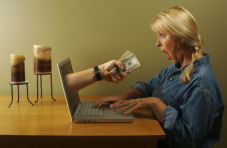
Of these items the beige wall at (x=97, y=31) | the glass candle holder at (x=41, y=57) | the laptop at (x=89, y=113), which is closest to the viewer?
the laptop at (x=89, y=113)

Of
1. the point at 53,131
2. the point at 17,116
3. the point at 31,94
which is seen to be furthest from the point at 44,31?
the point at 53,131

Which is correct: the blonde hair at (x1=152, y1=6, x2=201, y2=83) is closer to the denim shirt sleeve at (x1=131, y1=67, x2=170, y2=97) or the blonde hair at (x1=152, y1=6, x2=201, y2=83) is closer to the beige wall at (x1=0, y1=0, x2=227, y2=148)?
the denim shirt sleeve at (x1=131, y1=67, x2=170, y2=97)

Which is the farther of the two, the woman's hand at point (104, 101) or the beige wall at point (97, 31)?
the beige wall at point (97, 31)

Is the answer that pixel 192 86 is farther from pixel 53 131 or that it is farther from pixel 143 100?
pixel 53 131

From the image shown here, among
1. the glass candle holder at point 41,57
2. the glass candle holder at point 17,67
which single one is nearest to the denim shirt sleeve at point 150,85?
the glass candle holder at point 41,57

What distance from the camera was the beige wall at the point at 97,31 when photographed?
1659mm

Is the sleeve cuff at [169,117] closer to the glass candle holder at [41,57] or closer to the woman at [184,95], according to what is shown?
the woman at [184,95]

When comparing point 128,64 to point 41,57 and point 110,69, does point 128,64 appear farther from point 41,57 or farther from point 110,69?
point 41,57

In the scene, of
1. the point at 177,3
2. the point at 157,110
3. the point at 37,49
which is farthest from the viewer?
the point at 177,3

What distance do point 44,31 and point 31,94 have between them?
0.43 m

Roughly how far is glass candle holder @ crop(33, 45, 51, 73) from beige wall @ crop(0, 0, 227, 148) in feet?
0.64

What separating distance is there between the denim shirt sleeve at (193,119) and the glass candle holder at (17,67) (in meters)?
0.85

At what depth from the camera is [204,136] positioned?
112 cm

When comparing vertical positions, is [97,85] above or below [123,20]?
below
